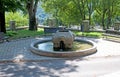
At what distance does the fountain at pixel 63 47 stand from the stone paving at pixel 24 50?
16.9 inches

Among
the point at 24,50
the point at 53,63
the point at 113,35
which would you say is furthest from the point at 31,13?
the point at 53,63

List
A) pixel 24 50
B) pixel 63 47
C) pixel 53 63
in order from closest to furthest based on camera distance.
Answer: pixel 53 63 < pixel 24 50 < pixel 63 47

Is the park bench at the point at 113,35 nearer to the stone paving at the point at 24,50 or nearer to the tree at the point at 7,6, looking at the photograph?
the stone paving at the point at 24,50

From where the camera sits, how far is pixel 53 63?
1507cm

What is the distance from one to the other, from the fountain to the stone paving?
43 centimetres

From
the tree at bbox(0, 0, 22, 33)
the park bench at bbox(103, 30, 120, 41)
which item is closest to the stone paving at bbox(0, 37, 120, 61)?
the park bench at bbox(103, 30, 120, 41)

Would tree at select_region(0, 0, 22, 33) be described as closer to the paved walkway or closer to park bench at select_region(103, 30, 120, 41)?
the paved walkway

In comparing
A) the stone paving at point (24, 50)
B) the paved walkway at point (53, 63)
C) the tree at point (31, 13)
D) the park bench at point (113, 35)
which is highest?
the tree at point (31, 13)

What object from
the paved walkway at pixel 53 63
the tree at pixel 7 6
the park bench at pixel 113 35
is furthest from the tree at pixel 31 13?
the paved walkway at pixel 53 63

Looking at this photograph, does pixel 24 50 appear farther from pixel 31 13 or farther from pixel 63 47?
pixel 31 13

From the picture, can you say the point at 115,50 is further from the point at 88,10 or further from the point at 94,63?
the point at 88,10

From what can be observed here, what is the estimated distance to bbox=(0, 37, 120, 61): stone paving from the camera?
16.3 meters

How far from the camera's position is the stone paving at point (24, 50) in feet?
53.5

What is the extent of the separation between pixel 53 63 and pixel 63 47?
3.53 m
